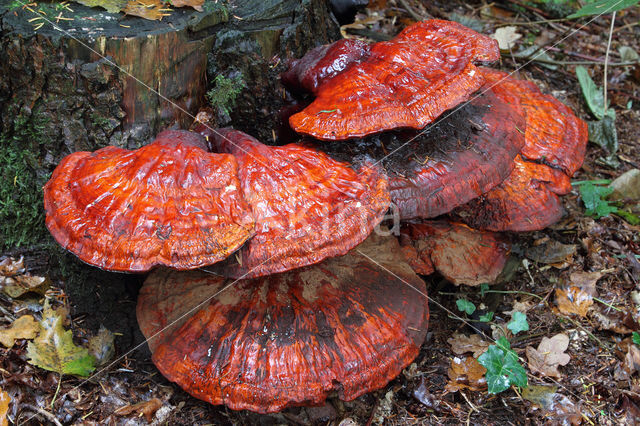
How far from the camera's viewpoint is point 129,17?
143 inches

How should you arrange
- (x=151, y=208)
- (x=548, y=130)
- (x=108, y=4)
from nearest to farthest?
(x=151, y=208), (x=108, y=4), (x=548, y=130)

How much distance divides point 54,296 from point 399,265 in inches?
109

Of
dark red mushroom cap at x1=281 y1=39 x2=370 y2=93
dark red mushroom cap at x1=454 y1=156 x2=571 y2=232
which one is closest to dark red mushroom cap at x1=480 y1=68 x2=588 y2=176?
dark red mushroom cap at x1=454 y1=156 x2=571 y2=232

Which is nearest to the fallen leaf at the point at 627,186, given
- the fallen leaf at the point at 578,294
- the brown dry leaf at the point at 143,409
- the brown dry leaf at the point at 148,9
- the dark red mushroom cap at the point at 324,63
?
the fallen leaf at the point at 578,294

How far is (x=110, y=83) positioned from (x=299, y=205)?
5.88 feet

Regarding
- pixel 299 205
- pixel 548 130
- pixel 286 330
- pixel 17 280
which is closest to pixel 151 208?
pixel 299 205

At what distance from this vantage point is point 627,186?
534 centimetres

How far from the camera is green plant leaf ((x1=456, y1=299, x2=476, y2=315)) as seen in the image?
4.24 metres

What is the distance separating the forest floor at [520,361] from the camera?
343 centimetres

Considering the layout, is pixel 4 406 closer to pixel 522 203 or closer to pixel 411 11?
pixel 522 203

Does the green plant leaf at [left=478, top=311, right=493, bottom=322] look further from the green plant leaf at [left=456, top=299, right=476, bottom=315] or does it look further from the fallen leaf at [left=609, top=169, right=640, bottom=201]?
the fallen leaf at [left=609, top=169, right=640, bottom=201]

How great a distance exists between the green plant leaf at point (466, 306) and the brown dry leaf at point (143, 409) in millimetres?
2581

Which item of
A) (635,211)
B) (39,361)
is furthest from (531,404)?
(39,361)

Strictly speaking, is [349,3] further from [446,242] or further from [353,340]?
[353,340]
